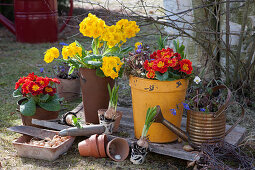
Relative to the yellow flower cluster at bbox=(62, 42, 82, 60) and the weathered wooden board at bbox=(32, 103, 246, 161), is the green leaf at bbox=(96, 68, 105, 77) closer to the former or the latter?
the yellow flower cluster at bbox=(62, 42, 82, 60)

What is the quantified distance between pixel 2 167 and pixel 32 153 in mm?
209

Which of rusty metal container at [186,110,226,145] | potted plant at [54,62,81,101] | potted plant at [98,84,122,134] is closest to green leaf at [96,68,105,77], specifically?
potted plant at [98,84,122,134]

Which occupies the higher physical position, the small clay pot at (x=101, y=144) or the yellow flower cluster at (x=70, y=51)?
the yellow flower cluster at (x=70, y=51)

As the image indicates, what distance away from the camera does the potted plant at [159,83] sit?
217 centimetres

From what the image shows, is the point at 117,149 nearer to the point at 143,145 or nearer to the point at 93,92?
the point at 143,145

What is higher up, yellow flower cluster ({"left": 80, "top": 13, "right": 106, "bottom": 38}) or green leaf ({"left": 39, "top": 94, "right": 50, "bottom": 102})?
yellow flower cluster ({"left": 80, "top": 13, "right": 106, "bottom": 38})

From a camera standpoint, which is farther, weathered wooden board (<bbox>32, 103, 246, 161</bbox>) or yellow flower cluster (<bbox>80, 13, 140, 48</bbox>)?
yellow flower cluster (<bbox>80, 13, 140, 48</bbox>)

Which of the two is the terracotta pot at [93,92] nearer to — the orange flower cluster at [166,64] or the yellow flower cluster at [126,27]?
the yellow flower cluster at [126,27]

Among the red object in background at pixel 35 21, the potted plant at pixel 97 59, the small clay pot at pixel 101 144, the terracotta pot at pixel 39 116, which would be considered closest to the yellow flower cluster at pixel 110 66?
the potted plant at pixel 97 59

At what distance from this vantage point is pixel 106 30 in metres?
2.36

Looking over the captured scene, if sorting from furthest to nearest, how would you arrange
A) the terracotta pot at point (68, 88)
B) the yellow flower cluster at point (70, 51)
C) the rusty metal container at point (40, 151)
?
the terracotta pot at point (68, 88) → the yellow flower cluster at point (70, 51) → the rusty metal container at point (40, 151)

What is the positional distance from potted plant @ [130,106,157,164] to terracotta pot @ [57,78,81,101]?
52.6 inches

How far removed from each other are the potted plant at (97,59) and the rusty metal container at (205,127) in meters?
0.61

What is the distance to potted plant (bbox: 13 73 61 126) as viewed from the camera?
255 cm
